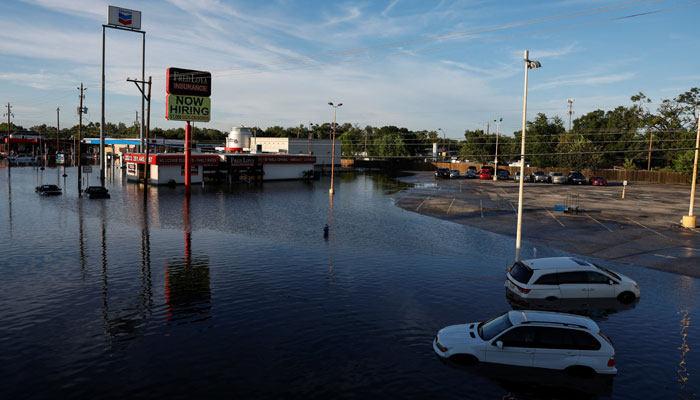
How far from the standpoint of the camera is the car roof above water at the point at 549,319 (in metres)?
13.4

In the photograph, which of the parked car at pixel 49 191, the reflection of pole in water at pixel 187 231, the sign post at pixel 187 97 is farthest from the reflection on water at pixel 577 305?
the parked car at pixel 49 191

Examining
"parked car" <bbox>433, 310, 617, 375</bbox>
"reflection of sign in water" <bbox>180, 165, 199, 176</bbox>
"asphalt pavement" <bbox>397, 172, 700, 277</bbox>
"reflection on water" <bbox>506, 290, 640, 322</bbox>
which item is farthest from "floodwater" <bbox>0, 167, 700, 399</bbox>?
"reflection of sign in water" <bbox>180, 165, 199, 176</bbox>

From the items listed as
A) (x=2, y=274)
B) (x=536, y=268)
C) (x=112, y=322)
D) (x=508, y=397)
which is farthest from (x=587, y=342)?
(x=2, y=274)

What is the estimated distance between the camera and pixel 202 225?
1419 inches

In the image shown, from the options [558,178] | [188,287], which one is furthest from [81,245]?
[558,178]

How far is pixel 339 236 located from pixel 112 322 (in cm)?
1848

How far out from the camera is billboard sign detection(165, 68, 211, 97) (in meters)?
55.8

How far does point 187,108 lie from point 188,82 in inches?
133

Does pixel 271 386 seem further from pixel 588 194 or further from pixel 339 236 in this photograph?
pixel 588 194

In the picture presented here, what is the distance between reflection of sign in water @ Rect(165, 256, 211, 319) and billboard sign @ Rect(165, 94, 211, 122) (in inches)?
1436

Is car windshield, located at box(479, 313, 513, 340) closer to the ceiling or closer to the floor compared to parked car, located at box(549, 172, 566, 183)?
closer to the floor

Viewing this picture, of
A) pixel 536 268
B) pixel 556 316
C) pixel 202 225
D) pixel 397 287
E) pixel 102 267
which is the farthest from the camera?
pixel 202 225

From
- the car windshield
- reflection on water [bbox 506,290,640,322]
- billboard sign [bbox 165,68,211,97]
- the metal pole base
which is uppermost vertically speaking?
billboard sign [bbox 165,68,211,97]

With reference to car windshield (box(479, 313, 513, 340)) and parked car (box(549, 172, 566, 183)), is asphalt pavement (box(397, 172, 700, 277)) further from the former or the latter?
car windshield (box(479, 313, 513, 340))
